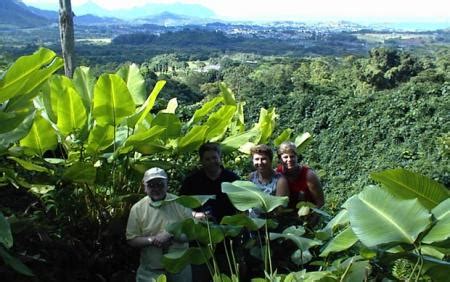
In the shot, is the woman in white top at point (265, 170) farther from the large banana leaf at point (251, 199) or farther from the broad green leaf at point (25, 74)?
the broad green leaf at point (25, 74)

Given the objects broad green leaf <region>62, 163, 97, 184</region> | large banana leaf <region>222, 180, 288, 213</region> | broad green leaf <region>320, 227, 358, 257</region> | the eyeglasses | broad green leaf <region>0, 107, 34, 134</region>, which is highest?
broad green leaf <region>0, 107, 34, 134</region>

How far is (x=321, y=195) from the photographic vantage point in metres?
2.88

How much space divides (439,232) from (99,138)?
1.93 m

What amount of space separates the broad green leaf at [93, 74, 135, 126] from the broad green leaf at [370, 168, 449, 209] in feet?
5.26

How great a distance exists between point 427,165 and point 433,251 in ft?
33.3

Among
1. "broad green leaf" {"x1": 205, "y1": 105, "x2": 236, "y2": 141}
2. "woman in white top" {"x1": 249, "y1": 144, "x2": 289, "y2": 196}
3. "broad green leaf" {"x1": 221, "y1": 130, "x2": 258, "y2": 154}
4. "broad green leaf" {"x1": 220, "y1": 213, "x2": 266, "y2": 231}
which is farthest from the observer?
"broad green leaf" {"x1": 221, "y1": 130, "x2": 258, "y2": 154}

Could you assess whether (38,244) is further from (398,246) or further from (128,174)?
(398,246)

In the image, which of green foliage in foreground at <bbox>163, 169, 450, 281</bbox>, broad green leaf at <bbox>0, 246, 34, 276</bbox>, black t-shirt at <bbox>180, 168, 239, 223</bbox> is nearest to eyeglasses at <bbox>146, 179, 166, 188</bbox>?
black t-shirt at <bbox>180, 168, 239, 223</bbox>

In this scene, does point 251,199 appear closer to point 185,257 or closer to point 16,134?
point 185,257

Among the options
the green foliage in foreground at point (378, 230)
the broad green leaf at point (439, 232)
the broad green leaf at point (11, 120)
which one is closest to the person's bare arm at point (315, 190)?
the green foliage in foreground at point (378, 230)

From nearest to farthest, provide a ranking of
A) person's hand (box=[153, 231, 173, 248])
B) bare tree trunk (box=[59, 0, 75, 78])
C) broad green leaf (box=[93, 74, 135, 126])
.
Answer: person's hand (box=[153, 231, 173, 248]), broad green leaf (box=[93, 74, 135, 126]), bare tree trunk (box=[59, 0, 75, 78])

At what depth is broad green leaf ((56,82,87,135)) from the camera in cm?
285

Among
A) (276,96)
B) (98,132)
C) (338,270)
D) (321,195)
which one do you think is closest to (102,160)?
(98,132)

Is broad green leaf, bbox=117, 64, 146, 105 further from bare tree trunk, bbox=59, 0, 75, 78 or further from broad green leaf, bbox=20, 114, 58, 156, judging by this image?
bare tree trunk, bbox=59, 0, 75, 78
